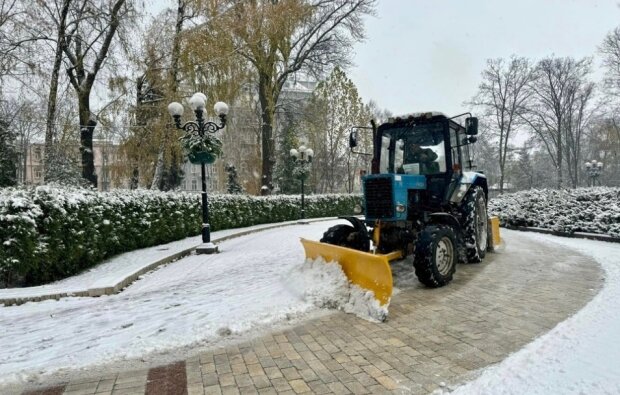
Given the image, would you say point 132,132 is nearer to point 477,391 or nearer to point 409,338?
point 409,338

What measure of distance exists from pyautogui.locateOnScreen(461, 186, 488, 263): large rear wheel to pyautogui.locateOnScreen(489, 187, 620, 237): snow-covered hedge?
194 inches

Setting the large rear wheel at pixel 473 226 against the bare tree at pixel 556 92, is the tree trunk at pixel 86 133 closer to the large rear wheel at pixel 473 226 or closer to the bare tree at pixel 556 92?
the large rear wheel at pixel 473 226

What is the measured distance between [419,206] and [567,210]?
865cm

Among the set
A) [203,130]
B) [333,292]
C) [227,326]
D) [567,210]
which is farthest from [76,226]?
[567,210]

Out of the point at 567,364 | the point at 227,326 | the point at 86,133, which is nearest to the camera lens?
the point at 567,364

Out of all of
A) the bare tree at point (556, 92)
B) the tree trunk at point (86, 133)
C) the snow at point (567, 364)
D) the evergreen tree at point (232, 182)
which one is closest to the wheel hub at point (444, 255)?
the snow at point (567, 364)

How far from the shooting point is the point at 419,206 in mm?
6395

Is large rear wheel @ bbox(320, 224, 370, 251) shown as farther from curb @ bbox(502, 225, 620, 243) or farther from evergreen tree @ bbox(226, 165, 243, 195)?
evergreen tree @ bbox(226, 165, 243, 195)

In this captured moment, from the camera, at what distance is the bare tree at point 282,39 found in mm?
16312

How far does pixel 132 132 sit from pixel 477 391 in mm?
14151

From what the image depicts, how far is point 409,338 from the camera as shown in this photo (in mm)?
3598

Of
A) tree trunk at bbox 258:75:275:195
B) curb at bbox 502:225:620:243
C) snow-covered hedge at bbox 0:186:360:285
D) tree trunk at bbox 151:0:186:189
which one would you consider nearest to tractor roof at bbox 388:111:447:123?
snow-covered hedge at bbox 0:186:360:285

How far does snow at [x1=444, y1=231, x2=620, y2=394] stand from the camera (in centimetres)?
264

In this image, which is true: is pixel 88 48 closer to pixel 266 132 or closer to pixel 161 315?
pixel 266 132
